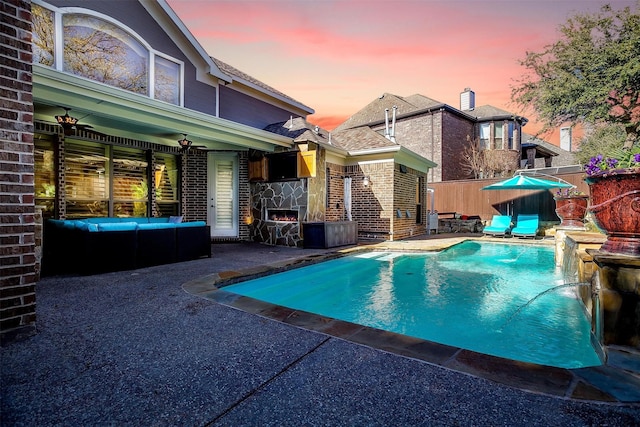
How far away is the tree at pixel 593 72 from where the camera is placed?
11.8 metres

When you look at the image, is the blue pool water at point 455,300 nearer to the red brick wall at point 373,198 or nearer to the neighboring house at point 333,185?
the neighboring house at point 333,185

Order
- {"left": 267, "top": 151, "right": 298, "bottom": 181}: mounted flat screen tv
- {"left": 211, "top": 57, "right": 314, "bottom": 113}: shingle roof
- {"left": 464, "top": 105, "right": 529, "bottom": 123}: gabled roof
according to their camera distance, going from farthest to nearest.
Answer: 1. {"left": 464, "top": 105, "right": 529, "bottom": 123}: gabled roof
2. {"left": 211, "top": 57, "right": 314, "bottom": 113}: shingle roof
3. {"left": 267, "top": 151, "right": 298, "bottom": 181}: mounted flat screen tv

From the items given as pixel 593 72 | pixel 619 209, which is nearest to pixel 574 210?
pixel 619 209

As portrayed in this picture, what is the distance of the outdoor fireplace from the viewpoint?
8812mm

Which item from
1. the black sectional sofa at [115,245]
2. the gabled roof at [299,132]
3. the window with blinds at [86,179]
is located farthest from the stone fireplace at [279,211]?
the window with blinds at [86,179]

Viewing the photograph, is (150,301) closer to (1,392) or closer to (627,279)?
(1,392)

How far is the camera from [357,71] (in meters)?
8.89

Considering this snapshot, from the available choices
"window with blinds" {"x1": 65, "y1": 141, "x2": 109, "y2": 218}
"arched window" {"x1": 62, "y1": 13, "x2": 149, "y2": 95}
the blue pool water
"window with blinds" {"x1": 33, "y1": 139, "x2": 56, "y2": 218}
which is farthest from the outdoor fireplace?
"window with blinds" {"x1": 33, "y1": 139, "x2": 56, "y2": 218}

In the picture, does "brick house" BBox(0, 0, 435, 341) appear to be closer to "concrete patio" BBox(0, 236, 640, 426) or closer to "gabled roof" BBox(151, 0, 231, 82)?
"gabled roof" BBox(151, 0, 231, 82)

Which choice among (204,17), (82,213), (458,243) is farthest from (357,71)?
(82,213)

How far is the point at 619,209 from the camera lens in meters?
2.34

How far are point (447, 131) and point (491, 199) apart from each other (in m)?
7.09

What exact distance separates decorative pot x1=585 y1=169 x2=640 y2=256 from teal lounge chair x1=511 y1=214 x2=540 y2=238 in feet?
31.8

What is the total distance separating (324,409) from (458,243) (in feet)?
29.8
